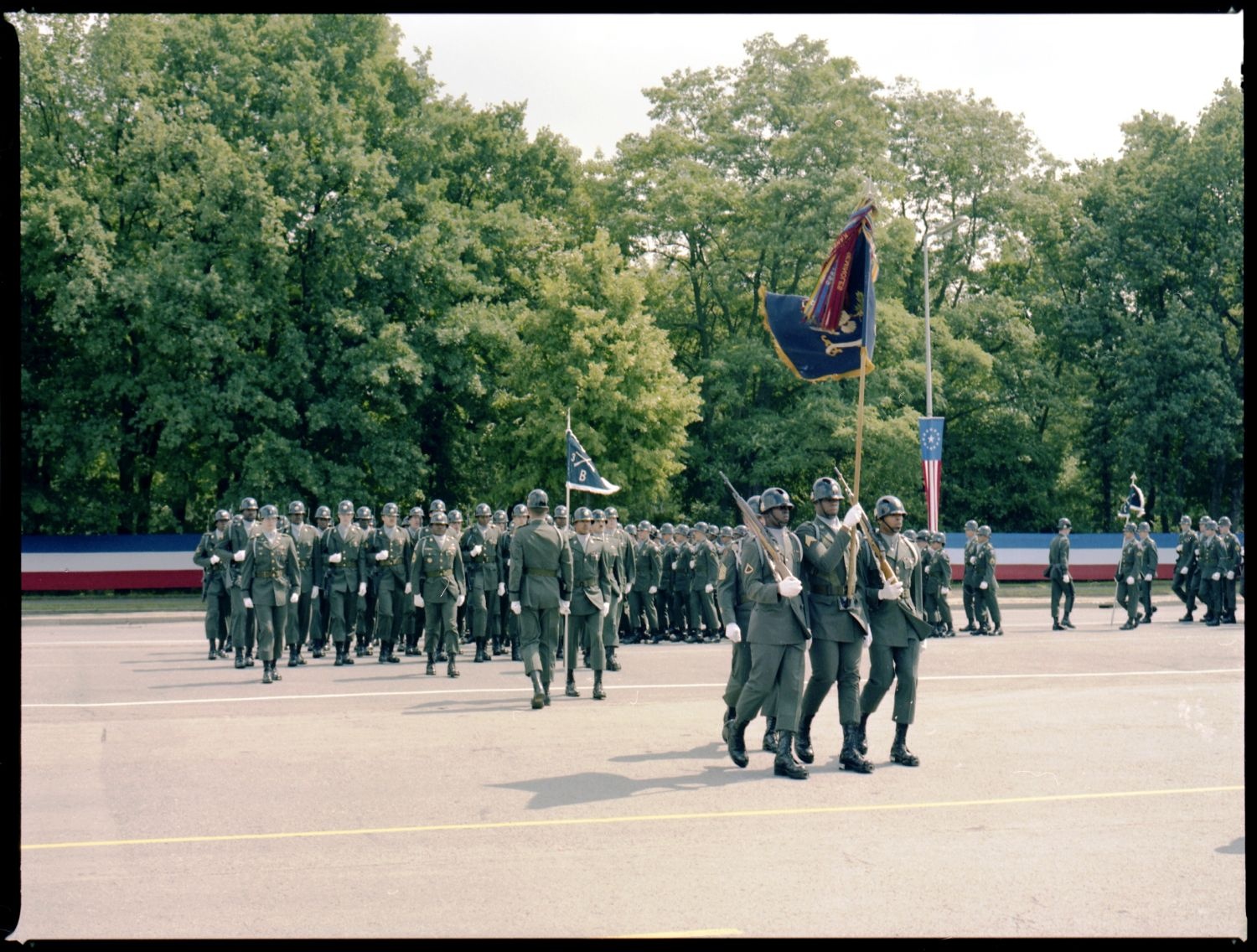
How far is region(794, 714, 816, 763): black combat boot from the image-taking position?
10.0m

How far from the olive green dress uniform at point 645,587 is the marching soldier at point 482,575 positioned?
4.19 meters

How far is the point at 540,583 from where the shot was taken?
1336 centimetres

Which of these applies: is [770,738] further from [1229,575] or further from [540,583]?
[1229,575]

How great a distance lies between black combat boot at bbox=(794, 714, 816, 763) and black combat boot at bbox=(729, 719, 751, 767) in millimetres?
418

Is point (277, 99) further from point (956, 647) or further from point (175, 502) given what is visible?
point (956, 647)

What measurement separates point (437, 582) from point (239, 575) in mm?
3144

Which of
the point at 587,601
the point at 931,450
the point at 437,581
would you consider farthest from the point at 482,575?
the point at 931,450

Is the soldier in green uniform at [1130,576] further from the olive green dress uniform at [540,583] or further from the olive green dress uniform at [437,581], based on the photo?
the olive green dress uniform at [540,583]

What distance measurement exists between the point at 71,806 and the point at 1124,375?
4225 centimetres

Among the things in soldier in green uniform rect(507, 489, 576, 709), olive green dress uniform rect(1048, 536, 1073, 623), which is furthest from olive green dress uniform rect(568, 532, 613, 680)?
olive green dress uniform rect(1048, 536, 1073, 623)

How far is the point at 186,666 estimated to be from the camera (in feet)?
56.5

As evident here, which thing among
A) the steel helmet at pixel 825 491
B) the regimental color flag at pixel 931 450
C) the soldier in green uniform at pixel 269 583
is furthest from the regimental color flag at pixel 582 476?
the regimental color flag at pixel 931 450

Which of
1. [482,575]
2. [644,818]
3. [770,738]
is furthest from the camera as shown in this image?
[482,575]

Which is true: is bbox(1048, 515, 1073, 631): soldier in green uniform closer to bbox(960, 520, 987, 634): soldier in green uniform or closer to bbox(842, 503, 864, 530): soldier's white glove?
bbox(960, 520, 987, 634): soldier in green uniform
